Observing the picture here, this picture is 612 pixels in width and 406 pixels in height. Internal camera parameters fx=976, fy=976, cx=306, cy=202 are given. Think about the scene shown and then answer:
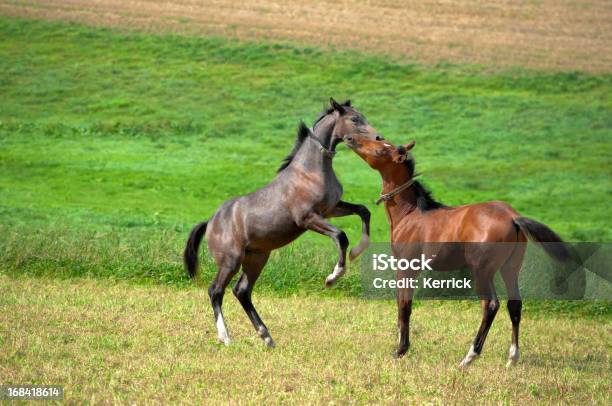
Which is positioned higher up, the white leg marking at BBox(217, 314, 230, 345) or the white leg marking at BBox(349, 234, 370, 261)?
the white leg marking at BBox(349, 234, 370, 261)

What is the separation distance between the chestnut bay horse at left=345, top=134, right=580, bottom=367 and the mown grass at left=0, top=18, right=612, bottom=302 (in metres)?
8.78

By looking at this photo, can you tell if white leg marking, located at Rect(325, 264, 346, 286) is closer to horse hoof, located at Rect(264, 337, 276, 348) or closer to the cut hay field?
horse hoof, located at Rect(264, 337, 276, 348)

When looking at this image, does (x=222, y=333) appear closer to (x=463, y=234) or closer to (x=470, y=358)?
(x=470, y=358)

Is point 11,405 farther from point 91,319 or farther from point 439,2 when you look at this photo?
point 439,2

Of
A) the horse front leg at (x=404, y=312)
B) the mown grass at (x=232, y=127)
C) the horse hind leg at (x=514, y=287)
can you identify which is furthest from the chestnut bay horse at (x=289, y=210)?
the mown grass at (x=232, y=127)

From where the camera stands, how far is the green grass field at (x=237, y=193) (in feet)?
30.6

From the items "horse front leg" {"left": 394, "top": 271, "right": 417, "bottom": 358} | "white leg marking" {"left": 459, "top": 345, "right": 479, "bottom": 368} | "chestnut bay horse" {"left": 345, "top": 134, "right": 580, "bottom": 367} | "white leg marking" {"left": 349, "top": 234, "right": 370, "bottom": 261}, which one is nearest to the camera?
"chestnut bay horse" {"left": 345, "top": 134, "right": 580, "bottom": 367}

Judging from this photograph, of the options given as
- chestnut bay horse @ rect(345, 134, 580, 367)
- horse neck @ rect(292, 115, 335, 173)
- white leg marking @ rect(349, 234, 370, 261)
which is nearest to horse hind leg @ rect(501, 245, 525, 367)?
chestnut bay horse @ rect(345, 134, 580, 367)

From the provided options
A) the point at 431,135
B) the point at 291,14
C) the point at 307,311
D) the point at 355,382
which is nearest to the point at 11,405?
the point at 355,382

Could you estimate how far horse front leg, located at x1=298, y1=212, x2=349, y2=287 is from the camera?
10.2m

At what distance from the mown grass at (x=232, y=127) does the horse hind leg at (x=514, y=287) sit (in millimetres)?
9905

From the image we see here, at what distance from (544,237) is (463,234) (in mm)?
797

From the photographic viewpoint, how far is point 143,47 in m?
40.1

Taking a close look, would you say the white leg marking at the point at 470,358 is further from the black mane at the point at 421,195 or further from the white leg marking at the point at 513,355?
the black mane at the point at 421,195
